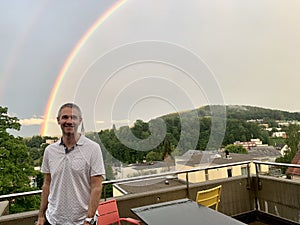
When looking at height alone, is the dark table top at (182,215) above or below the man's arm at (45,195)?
below

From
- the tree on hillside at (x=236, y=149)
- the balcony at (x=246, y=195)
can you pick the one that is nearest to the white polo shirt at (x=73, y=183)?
the balcony at (x=246, y=195)

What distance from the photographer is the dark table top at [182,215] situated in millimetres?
1735

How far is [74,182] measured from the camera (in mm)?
1409

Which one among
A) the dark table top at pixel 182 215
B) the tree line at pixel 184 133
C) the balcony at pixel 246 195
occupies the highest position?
the tree line at pixel 184 133

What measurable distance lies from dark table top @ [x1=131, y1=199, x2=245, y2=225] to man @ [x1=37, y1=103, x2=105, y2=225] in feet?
1.99

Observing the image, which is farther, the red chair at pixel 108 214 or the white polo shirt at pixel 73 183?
the red chair at pixel 108 214

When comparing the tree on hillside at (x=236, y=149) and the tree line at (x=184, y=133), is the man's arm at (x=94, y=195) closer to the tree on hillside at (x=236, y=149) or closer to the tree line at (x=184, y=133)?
the tree line at (x=184, y=133)

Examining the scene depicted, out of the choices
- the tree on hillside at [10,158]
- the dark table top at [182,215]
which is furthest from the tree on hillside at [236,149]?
the tree on hillside at [10,158]

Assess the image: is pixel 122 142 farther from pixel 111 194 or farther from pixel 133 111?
pixel 111 194

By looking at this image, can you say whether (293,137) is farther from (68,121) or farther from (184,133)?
(68,121)

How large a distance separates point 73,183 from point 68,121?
370 mm

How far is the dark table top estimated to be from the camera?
173 cm

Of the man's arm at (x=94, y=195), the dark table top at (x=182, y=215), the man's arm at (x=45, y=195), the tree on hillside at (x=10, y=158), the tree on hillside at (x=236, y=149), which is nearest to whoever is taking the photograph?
the man's arm at (x=94, y=195)

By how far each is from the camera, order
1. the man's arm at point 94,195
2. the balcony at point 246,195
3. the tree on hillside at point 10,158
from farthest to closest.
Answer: the tree on hillside at point 10,158 → the balcony at point 246,195 → the man's arm at point 94,195
